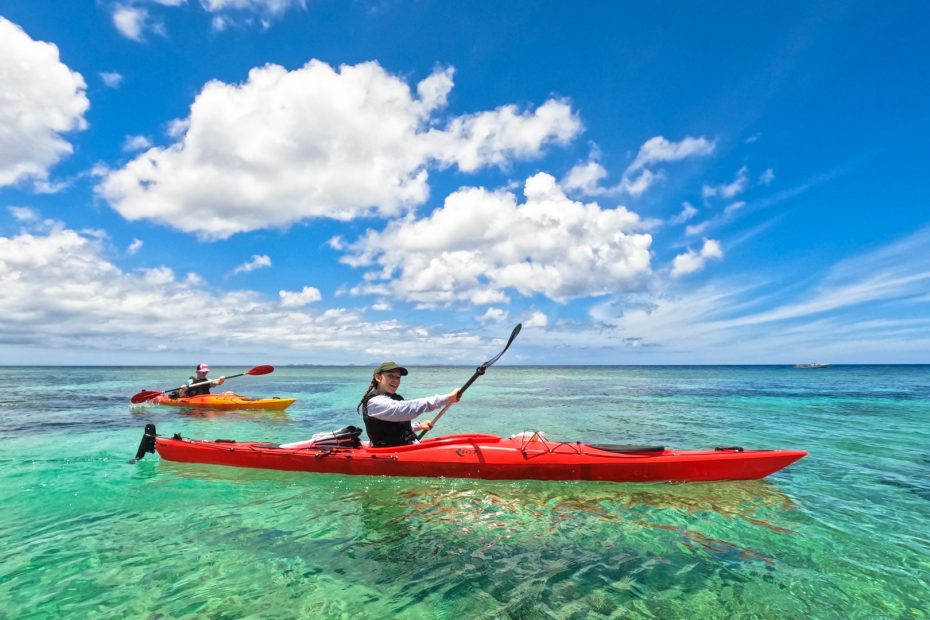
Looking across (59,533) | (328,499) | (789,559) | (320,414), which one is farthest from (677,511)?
(320,414)

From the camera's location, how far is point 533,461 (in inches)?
327

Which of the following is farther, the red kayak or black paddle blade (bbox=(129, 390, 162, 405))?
black paddle blade (bbox=(129, 390, 162, 405))

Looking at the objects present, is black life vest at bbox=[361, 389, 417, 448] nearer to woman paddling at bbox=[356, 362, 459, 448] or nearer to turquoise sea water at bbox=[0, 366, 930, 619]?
woman paddling at bbox=[356, 362, 459, 448]

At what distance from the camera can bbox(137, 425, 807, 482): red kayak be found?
26.7 feet

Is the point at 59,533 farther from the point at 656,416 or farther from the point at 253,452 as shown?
the point at 656,416

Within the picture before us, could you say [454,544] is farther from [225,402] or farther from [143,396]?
[143,396]

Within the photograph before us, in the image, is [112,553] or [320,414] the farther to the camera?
[320,414]

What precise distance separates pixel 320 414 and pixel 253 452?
45.6 feet

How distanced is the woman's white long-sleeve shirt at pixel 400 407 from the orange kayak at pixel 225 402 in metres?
13.9

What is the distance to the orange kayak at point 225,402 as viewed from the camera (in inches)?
822

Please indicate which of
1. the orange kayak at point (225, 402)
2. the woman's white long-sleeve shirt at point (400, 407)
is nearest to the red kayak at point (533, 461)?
the woman's white long-sleeve shirt at point (400, 407)

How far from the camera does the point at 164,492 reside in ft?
27.7

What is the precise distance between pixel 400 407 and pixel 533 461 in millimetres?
2533

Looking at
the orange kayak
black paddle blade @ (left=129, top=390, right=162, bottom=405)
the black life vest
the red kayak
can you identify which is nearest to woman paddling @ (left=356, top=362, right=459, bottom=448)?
the black life vest
